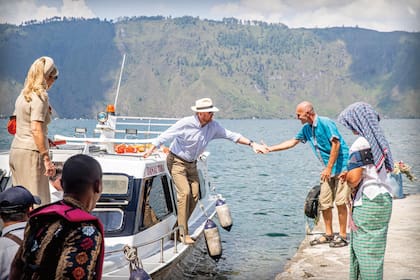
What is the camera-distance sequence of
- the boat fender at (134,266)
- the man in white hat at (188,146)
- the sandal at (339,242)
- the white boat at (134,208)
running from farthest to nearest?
the sandal at (339,242) < the man in white hat at (188,146) < the white boat at (134,208) < the boat fender at (134,266)

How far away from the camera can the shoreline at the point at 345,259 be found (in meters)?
7.91

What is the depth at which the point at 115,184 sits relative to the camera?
8.11 meters

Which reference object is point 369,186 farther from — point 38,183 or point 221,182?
point 221,182

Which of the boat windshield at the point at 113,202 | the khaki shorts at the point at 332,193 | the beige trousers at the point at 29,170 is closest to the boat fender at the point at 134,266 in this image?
the beige trousers at the point at 29,170

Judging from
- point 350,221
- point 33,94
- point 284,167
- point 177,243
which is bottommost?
point 284,167

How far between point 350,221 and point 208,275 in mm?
5882

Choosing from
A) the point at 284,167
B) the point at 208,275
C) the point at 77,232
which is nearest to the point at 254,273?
the point at 208,275

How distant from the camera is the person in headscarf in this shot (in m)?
5.32

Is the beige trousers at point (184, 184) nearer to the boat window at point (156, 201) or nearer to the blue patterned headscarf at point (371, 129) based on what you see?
the boat window at point (156, 201)

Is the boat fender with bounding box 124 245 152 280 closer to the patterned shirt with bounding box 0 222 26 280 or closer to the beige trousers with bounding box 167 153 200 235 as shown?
the patterned shirt with bounding box 0 222 26 280

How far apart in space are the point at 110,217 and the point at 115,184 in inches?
18.4

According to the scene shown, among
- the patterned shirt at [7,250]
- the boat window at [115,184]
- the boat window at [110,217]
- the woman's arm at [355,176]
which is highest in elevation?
the woman's arm at [355,176]

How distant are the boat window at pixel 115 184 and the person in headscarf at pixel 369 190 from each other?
11.7 ft

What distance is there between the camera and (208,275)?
11.0 m
